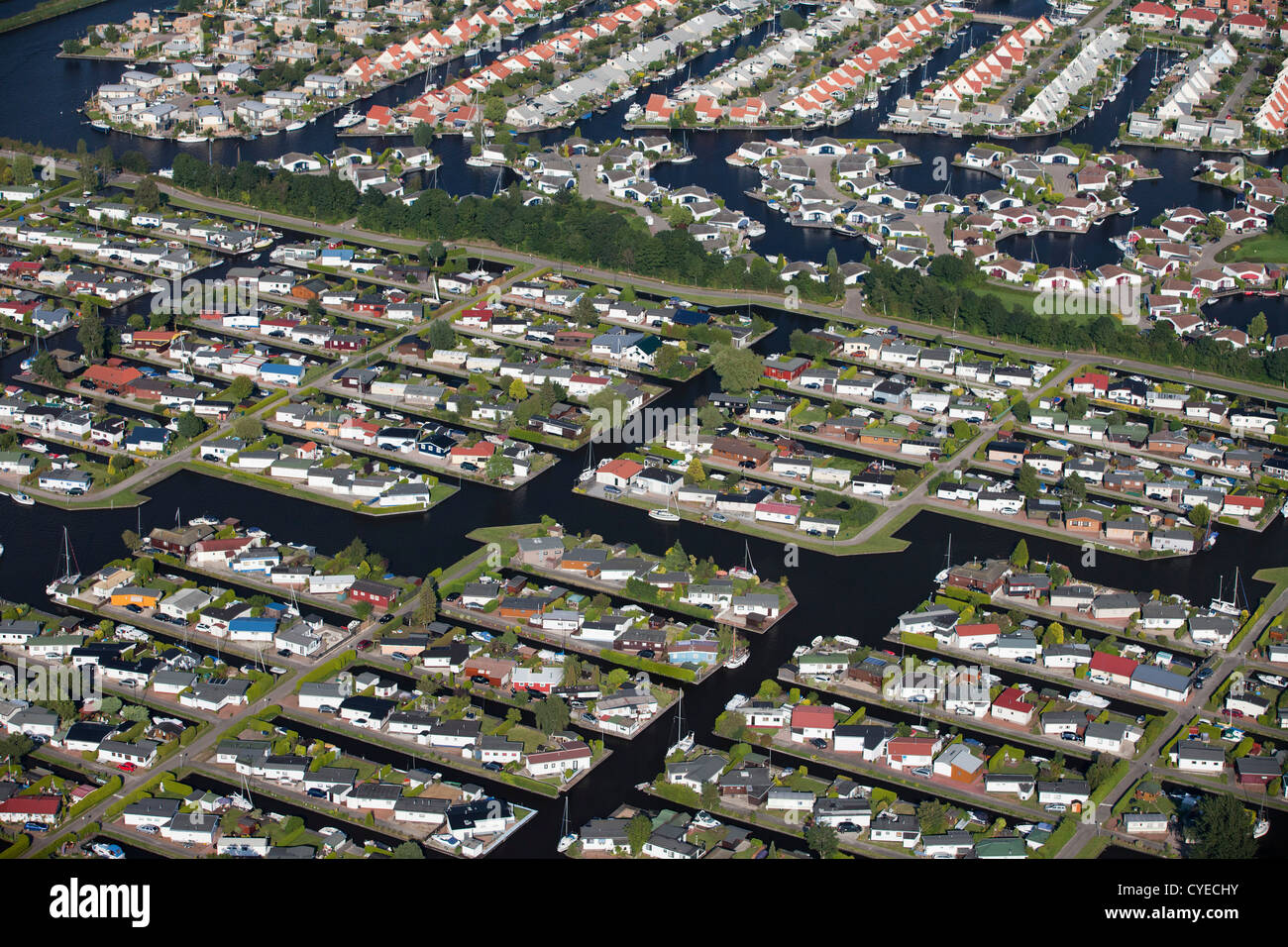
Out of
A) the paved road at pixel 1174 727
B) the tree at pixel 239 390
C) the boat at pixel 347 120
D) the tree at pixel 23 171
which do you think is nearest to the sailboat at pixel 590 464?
the tree at pixel 239 390

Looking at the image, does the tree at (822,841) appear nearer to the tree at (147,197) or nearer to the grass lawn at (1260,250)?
the grass lawn at (1260,250)

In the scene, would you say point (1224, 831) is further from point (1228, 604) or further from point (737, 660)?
point (737, 660)

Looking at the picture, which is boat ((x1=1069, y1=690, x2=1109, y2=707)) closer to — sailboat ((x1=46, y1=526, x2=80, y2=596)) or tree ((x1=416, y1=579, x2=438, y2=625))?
tree ((x1=416, y1=579, x2=438, y2=625))

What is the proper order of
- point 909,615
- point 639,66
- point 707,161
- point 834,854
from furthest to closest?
point 639,66 → point 707,161 → point 909,615 → point 834,854

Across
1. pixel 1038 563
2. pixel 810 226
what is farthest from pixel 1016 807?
pixel 810 226

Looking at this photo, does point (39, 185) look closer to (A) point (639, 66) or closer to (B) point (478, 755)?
(A) point (639, 66)
